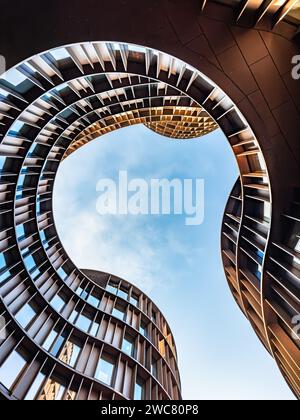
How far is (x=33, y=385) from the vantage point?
15.4 meters

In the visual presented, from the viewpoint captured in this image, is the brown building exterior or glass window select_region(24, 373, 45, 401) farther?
glass window select_region(24, 373, 45, 401)

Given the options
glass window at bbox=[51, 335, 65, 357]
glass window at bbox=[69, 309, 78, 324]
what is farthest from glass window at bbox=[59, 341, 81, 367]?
glass window at bbox=[69, 309, 78, 324]

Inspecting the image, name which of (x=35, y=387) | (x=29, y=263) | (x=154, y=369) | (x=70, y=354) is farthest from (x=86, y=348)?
(x=29, y=263)

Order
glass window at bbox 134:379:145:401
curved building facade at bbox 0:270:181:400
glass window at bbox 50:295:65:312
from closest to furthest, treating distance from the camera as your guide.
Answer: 1. curved building facade at bbox 0:270:181:400
2. glass window at bbox 134:379:145:401
3. glass window at bbox 50:295:65:312

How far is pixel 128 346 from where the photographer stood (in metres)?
23.0

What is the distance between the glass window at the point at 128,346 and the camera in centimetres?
2220

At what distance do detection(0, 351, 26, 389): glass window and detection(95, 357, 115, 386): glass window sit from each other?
5.53m

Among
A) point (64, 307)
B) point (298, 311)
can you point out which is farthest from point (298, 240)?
point (64, 307)

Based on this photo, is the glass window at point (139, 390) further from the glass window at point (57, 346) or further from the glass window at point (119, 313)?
the glass window at point (57, 346)

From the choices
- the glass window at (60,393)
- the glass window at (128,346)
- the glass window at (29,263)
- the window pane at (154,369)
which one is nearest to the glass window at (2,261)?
the glass window at (29,263)

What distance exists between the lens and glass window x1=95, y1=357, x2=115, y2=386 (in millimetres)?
18281

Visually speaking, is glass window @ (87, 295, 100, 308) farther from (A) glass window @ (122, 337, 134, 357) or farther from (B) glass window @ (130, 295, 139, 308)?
(B) glass window @ (130, 295, 139, 308)

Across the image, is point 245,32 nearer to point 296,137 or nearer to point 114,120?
point 296,137
